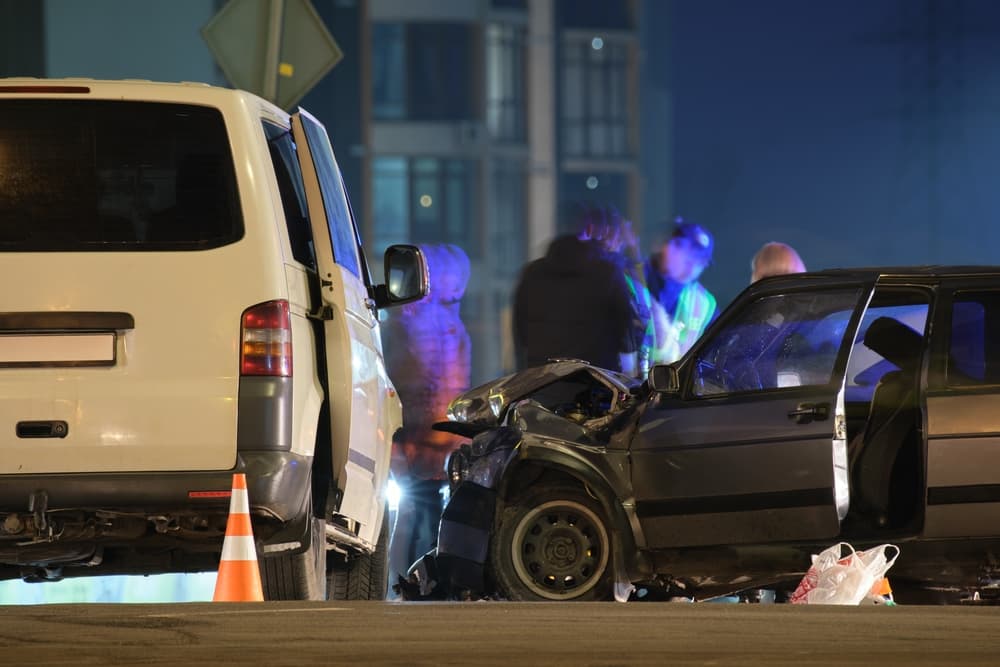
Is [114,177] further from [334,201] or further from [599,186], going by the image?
[599,186]

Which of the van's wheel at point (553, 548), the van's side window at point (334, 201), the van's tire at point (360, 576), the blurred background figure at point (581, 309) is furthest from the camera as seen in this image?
the blurred background figure at point (581, 309)

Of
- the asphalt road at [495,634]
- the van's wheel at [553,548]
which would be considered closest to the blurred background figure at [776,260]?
the van's wheel at [553,548]

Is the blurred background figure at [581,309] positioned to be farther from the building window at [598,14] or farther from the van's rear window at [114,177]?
the building window at [598,14]

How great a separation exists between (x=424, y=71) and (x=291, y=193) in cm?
2261

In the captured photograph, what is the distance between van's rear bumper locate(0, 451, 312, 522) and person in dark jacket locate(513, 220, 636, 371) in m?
4.30

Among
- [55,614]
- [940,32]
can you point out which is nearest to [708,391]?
[55,614]

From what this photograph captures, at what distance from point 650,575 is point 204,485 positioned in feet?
7.50

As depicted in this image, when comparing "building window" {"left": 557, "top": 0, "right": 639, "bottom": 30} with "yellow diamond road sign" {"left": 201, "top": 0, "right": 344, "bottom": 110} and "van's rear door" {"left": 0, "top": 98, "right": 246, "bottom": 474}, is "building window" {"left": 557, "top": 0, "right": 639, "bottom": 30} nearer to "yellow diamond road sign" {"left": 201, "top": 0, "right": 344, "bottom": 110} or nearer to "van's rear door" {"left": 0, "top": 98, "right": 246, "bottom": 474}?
"yellow diamond road sign" {"left": 201, "top": 0, "right": 344, "bottom": 110}

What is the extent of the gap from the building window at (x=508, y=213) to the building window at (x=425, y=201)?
0.38 m

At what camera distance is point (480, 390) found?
8.95 m

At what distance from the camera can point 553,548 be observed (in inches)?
328

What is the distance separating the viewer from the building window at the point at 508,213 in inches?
1208

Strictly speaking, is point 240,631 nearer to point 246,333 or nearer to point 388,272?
point 246,333

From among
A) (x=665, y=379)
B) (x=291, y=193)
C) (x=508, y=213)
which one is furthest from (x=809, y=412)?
(x=508, y=213)
